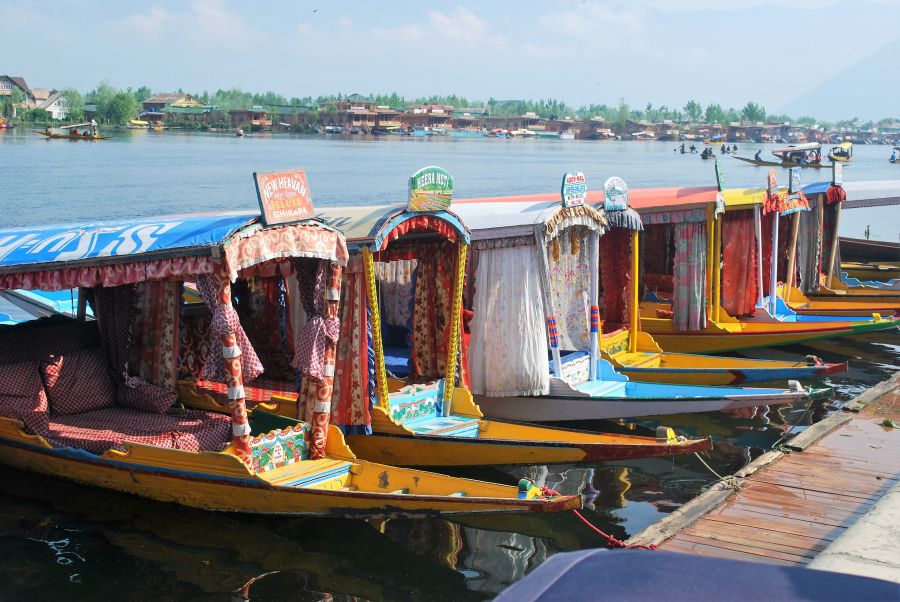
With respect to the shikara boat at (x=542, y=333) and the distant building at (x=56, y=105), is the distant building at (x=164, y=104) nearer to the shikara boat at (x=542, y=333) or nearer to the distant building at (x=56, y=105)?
the distant building at (x=56, y=105)

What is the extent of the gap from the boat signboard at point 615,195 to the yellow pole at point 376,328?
13.4ft

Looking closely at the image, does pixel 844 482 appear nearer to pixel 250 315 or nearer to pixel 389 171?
pixel 250 315

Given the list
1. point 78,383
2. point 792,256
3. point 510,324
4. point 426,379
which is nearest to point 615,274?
point 510,324

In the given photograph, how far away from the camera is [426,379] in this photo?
39.1 feet

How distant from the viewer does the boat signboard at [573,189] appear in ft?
40.1

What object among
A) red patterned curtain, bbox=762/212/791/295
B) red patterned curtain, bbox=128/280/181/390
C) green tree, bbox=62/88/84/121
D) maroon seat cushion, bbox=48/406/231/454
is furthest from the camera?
green tree, bbox=62/88/84/121

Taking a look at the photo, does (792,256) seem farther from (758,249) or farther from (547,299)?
(547,299)

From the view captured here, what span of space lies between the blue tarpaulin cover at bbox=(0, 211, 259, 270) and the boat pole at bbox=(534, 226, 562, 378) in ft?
12.2

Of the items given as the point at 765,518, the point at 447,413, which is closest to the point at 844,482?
the point at 765,518

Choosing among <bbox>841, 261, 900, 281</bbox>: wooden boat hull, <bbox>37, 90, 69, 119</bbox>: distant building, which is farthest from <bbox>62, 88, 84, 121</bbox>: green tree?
<bbox>841, 261, 900, 281</bbox>: wooden boat hull

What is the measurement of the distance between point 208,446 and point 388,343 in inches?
181

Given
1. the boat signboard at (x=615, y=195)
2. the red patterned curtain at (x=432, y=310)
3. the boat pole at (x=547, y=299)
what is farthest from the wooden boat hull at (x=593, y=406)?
the boat signboard at (x=615, y=195)

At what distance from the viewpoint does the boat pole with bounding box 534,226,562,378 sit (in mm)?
11922

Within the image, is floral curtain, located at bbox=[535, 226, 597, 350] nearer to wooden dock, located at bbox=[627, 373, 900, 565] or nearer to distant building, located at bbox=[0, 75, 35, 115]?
wooden dock, located at bbox=[627, 373, 900, 565]
